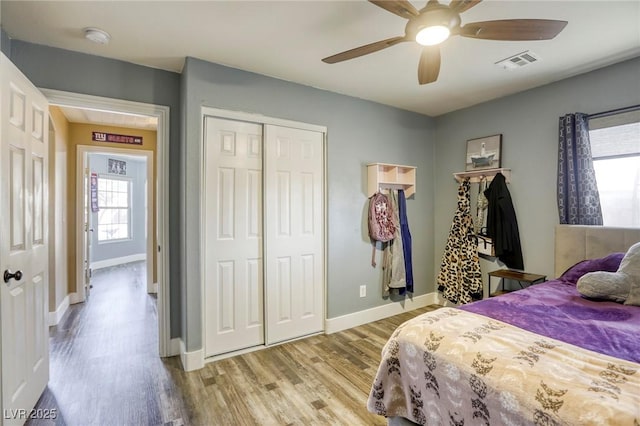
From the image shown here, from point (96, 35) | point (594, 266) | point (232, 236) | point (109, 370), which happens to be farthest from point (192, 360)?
point (594, 266)

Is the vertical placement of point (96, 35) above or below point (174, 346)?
above

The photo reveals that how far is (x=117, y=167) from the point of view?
22.2 ft

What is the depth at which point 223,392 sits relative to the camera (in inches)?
82.0

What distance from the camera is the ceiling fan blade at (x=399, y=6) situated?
130 centimetres

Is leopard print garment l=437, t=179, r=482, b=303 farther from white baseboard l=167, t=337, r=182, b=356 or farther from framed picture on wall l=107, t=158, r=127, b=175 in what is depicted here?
framed picture on wall l=107, t=158, r=127, b=175

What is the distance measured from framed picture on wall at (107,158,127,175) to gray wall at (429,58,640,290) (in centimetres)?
714

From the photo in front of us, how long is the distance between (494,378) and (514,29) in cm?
160

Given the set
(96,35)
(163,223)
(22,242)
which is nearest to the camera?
(22,242)

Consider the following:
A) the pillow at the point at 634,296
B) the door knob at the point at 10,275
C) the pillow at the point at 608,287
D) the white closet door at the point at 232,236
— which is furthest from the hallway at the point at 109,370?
the pillow at the point at 634,296

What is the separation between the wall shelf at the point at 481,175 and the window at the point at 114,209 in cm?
706

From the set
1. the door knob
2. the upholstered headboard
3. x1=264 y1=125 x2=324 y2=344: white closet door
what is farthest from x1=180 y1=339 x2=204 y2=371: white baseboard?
the upholstered headboard

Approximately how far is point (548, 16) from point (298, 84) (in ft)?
6.44

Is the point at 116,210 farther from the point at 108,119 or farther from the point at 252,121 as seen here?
the point at 252,121

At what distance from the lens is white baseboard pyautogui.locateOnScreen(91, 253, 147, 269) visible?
625 cm
